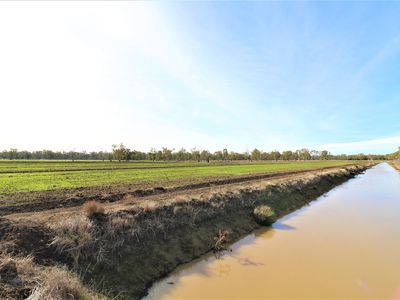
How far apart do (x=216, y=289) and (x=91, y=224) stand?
5624 mm

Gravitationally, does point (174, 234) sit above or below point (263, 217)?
above

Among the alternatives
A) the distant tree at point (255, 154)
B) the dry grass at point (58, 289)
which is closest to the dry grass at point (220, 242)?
the dry grass at point (58, 289)

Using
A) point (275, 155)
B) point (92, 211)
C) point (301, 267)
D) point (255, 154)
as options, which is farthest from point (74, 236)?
point (275, 155)

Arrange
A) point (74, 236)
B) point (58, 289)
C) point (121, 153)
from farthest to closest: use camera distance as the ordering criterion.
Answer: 1. point (121, 153)
2. point (74, 236)
3. point (58, 289)

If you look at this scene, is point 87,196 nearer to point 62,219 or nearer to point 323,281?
point 62,219

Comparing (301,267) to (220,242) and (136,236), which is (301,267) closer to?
(220,242)

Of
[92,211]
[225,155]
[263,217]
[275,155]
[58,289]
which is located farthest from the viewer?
[275,155]

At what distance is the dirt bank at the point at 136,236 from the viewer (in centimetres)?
950

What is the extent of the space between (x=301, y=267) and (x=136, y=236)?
751cm

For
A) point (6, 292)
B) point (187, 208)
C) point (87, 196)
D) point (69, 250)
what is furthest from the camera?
point (87, 196)

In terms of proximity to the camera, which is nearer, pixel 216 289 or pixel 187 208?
pixel 216 289

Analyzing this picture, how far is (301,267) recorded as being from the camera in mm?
11828

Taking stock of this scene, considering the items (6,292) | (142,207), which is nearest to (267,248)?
(142,207)

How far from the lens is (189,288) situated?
1003 centimetres
